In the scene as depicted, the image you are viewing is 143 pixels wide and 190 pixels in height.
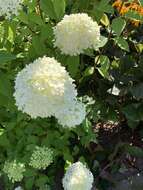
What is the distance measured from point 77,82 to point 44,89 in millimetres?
710

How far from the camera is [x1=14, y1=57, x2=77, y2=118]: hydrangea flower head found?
171cm

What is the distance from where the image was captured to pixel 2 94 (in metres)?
2.15

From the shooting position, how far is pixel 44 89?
1.71 metres

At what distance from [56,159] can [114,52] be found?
0.56 metres

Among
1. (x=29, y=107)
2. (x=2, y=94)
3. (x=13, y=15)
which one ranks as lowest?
(x=2, y=94)

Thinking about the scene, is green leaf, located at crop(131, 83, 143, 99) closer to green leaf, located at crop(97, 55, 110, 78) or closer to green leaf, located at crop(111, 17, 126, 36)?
green leaf, located at crop(97, 55, 110, 78)

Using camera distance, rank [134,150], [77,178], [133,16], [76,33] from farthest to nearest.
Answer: [134,150] → [133,16] → [77,178] → [76,33]

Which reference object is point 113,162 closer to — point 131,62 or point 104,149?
point 104,149

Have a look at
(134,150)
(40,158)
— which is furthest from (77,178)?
(134,150)

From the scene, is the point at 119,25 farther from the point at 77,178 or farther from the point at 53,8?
the point at 77,178

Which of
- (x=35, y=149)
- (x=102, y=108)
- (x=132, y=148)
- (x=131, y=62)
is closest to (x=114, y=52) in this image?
(x=131, y=62)

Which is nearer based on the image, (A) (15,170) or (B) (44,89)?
(B) (44,89)

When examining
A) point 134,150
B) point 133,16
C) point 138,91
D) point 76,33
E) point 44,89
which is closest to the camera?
point 44,89

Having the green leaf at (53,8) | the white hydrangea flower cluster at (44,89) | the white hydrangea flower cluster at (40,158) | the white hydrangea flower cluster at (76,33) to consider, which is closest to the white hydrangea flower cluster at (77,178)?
the white hydrangea flower cluster at (40,158)
